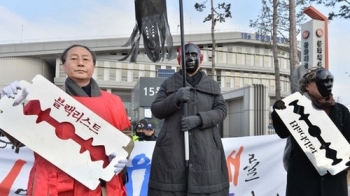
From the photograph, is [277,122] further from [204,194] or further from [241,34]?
[241,34]

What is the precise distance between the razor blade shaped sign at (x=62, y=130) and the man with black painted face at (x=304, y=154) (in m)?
1.25

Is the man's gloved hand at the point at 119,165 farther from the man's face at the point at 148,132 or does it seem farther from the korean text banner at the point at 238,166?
the man's face at the point at 148,132

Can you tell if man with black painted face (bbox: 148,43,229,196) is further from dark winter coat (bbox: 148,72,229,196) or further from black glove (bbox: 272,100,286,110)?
black glove (bbox: 272,100,286,110)

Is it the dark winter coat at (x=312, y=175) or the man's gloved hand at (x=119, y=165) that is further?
the dark winter coat at (x=312, y=175)

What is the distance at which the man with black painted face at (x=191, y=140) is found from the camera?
2.60 m

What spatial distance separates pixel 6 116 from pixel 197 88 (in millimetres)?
1288

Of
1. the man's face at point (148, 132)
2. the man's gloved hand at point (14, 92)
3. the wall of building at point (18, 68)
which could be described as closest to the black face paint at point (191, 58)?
the man's gloved hand at point (14, 92)

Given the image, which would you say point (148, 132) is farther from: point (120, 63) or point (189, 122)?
point (120, 63)

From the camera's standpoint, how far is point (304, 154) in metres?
2.74

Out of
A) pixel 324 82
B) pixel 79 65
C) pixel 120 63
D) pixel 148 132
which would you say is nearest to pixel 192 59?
pixel 79 65

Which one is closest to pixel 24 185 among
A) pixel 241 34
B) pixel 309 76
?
pixel 309 76

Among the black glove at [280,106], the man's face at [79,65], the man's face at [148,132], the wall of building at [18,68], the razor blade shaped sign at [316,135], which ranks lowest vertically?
the man's face at [148,132]

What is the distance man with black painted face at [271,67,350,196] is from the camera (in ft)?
8.74

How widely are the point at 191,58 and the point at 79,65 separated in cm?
85
